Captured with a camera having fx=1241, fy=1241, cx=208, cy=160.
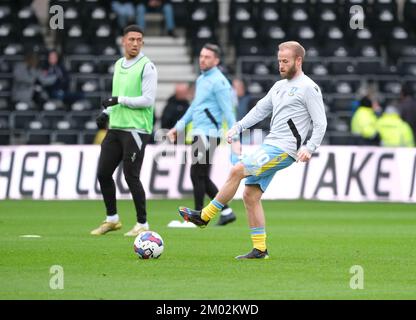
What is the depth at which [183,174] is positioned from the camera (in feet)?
77.8

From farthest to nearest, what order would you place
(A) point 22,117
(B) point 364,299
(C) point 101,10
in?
(C) point 101,10, (A) point 22,117, (B) point 364,299

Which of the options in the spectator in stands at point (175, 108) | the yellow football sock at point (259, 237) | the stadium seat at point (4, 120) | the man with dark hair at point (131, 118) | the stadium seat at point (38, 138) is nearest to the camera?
the yellow football sock at point (259, 237)

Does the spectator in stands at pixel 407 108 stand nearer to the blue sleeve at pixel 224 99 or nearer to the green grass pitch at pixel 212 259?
the green grass pitch at pixel 212 259

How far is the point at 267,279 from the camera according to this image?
1100 centimetres

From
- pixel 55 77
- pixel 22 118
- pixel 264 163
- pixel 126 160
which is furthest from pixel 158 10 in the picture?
pixel 264 163

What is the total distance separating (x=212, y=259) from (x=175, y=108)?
12349 millimetres

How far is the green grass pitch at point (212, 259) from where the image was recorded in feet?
33.7

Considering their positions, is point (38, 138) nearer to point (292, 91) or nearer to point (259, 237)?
point (259, 237)

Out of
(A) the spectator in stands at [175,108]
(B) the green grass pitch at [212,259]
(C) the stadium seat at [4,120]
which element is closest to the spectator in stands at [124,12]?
(C) the stadium seat at [4,120]

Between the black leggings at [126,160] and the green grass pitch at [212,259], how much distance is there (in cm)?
53

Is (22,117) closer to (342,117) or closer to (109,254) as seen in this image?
(342,117)

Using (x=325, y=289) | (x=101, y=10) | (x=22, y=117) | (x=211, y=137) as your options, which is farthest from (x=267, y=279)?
(x=101, y=10)

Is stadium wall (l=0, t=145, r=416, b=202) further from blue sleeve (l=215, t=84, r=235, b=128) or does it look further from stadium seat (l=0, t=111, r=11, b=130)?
blue sleeve (l=215, t=84, r=235, b=128)

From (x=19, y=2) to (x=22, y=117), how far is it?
15.6 ft
